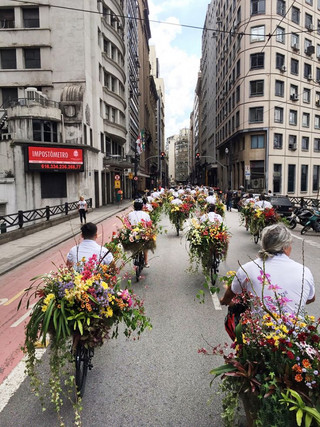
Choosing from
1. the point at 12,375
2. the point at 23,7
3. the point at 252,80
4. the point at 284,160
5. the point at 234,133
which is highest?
the point at 23,7

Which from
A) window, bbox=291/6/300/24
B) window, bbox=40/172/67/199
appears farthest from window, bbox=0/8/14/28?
window, bbox=291/6/300/24

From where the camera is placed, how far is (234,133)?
43.4m

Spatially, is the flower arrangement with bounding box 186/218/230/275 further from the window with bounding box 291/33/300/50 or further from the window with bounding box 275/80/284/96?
the window with bounding box 291/33/300/50

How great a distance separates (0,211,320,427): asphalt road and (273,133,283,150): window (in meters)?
37.6

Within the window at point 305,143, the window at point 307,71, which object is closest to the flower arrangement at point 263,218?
the window at point 305,143

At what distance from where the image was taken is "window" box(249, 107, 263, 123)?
4000cm

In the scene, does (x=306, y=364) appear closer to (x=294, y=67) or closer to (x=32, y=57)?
(x=32, y=57)

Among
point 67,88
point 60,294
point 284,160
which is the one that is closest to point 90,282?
point 60,294

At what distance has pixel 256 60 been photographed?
39.5 meters

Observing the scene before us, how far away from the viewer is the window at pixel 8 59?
96.1ft

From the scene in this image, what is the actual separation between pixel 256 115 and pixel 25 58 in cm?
2680

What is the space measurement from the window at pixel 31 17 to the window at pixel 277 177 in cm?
3022

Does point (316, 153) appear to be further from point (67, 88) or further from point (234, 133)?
point (67, 88)

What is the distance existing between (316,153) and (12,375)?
4804 cm
